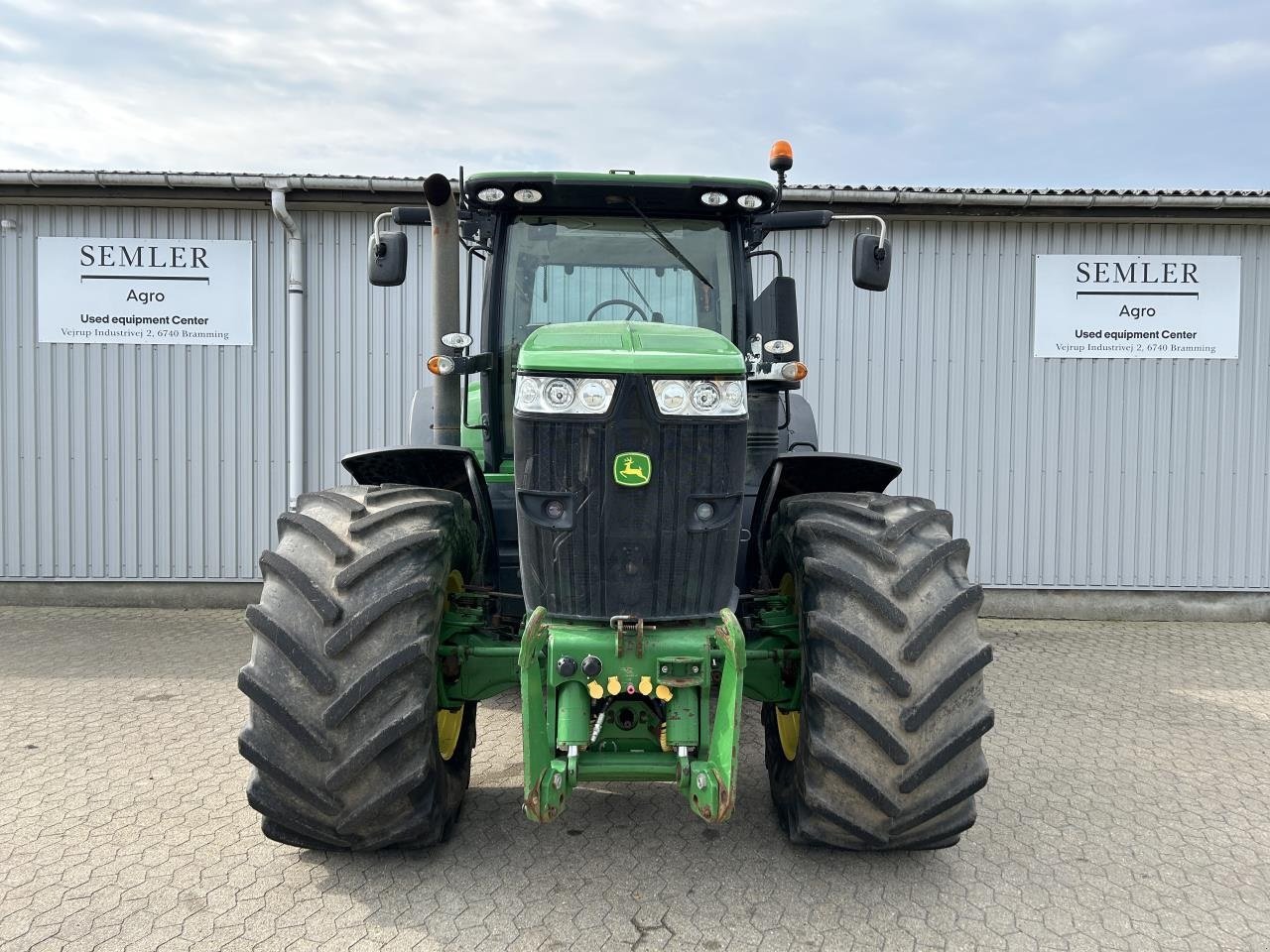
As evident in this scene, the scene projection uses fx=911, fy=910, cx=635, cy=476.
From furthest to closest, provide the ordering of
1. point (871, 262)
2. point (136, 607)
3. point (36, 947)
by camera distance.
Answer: point (136, 607)
point (871, 262)
point (36, 947)

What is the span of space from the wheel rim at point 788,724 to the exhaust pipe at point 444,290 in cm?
154

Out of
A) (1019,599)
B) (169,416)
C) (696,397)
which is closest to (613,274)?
(696,397)

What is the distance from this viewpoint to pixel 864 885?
117 inches

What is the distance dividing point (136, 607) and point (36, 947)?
5.35 metres

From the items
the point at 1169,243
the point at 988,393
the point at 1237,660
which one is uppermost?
the point at 1169,243

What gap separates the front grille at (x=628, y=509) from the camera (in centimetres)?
271

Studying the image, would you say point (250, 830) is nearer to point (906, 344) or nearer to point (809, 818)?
point (809, 818)

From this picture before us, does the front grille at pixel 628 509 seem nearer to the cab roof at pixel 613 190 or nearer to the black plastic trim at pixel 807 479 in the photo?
the black plastic trim at pixel 807 479

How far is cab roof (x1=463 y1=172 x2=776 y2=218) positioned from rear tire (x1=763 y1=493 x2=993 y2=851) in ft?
5.07

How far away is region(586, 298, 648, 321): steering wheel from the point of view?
12.8 ft

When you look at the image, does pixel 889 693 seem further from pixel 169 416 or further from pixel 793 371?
pixel 169 416

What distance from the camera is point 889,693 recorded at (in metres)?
2.68

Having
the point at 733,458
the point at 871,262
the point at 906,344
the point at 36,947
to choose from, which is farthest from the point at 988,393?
the point at 36,947

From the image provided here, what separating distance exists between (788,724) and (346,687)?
167 cm
